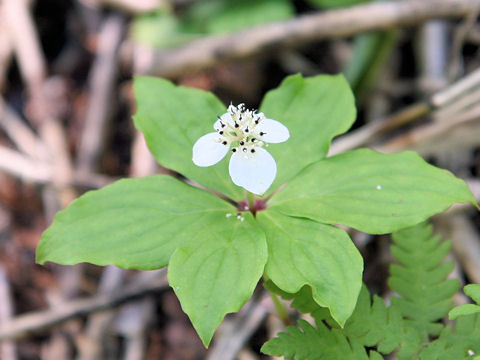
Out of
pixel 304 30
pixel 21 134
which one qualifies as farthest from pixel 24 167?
pixel 304 30

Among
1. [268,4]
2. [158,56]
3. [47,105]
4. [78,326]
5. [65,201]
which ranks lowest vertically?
[78,326]

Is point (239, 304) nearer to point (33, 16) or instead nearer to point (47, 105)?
point (47, 105)

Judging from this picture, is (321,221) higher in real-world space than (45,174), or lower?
higher

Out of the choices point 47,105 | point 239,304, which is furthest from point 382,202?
point 47,105

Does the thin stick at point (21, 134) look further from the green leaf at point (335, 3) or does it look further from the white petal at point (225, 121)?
the white petal at point (225, 121)

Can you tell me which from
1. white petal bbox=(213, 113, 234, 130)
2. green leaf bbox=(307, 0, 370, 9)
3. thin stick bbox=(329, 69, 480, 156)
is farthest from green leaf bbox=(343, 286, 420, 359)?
green leaf bbox=(307, 0, 370, 9)

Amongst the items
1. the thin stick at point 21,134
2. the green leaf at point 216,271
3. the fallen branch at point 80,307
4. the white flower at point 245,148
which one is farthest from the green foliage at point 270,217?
the thin stick at point 21,134
